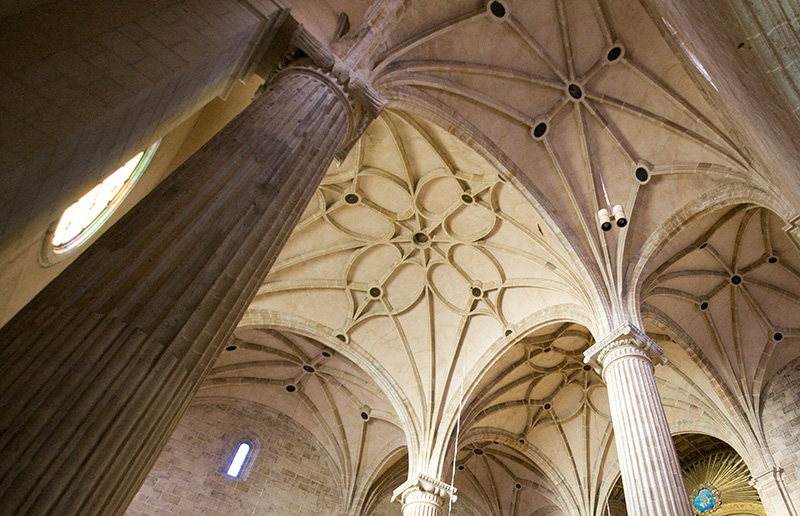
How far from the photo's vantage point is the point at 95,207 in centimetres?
703

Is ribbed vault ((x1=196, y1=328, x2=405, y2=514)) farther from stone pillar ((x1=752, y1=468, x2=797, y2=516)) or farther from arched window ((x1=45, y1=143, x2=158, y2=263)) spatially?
stone pillar ((x1=752, y1=468, x2=797, y2=516))

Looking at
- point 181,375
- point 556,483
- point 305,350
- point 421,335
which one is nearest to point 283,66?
point 181,375

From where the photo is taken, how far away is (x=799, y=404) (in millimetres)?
11859

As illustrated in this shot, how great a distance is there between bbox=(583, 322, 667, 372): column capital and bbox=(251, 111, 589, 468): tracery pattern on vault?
1.74m

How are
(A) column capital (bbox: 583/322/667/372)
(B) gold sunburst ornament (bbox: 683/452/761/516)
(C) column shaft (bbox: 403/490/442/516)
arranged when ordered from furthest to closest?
(B) gold sunburst ornament (bbox: 683/452/761/516) < (C) column shaft (bbox: 403/490/442/516) < (A) column capital (bbox: 583/322/667/372)

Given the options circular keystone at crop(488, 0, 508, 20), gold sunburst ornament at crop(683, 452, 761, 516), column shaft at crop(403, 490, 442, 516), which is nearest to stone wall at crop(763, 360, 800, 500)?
gold sunburst ornament at crop(683, 452, 761, 516)

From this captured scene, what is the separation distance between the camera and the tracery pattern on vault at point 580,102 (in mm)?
9438

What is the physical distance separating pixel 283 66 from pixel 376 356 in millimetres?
9789

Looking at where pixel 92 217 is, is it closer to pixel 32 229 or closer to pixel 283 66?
pixel 283 66

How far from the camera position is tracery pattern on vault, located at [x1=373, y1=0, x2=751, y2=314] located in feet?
31.0

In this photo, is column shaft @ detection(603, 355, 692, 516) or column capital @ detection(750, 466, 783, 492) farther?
column capital @ detection(750, 466, 783, 492)

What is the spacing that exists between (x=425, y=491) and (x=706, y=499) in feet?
28.1

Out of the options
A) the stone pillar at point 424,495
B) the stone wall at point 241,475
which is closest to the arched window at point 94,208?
the stone wall at point 241,475

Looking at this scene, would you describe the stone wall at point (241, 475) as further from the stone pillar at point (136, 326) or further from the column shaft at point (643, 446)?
the stone pillar at point (136, 326)
